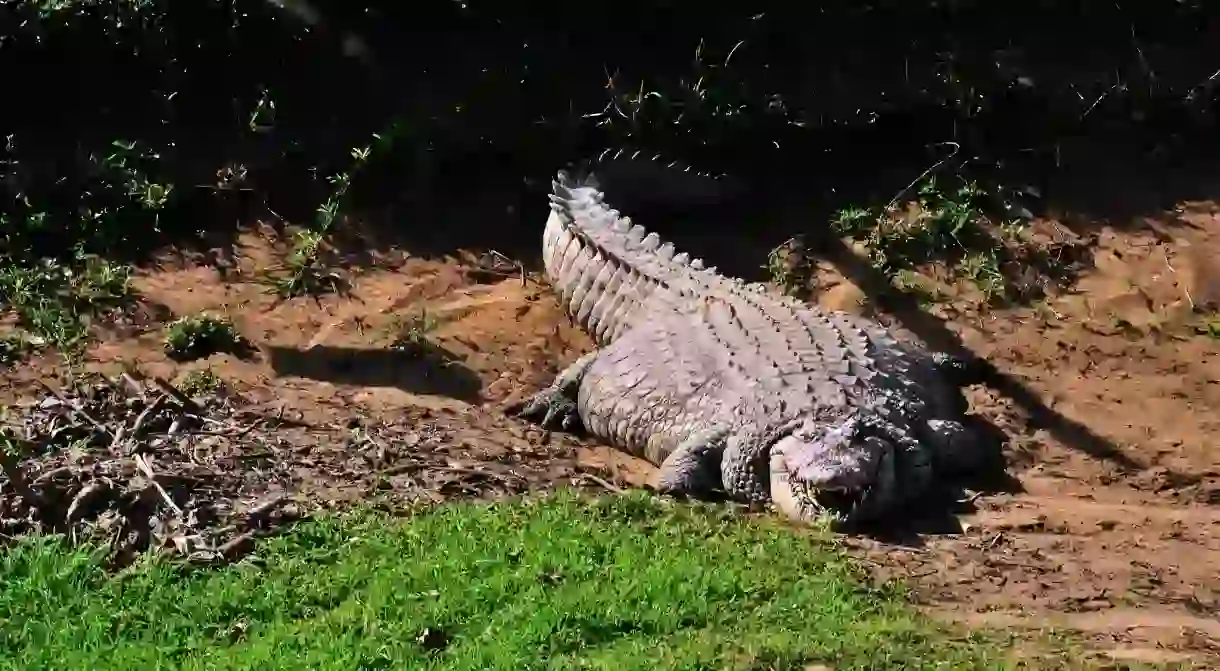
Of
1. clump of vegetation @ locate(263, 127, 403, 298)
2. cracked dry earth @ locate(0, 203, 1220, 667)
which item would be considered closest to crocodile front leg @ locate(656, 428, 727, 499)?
cracked dry earth @ locate(0, 203, 1220, 667)

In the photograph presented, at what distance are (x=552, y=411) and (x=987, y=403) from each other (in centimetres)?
226

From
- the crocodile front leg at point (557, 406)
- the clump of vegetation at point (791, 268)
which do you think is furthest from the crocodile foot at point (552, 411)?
the clump of vegetation at point (791, 268)

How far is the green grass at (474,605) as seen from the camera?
488 cm

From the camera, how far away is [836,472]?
6371mm

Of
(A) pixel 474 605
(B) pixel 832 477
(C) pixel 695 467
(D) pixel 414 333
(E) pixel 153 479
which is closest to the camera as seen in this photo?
(A) pixel 474 605

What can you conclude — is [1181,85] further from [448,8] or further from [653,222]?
[448,8]

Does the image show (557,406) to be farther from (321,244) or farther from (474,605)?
(474,605)

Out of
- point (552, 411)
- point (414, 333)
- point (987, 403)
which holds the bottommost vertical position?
point (552, 411)

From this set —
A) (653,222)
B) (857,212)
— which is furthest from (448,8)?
(857,212)

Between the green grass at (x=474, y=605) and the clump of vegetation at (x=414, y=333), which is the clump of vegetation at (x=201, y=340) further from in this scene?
the green grass at (x=474, y=605)

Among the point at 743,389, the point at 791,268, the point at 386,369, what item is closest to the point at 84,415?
the point at 386,369

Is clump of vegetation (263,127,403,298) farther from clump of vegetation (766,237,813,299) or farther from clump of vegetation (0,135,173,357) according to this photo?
clump of vegetation (766,237,813,299)

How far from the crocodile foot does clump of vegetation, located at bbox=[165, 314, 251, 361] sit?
156 centimetres

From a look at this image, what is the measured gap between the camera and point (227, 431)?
6.68m
